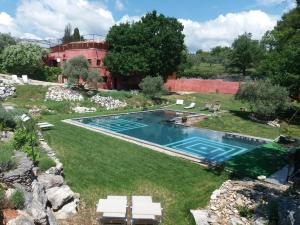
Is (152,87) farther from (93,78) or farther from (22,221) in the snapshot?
(22,221)

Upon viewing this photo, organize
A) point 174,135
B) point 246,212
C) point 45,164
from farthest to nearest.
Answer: point 174,135, point 45,164, point 246,212

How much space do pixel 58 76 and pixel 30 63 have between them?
4178 millimetres

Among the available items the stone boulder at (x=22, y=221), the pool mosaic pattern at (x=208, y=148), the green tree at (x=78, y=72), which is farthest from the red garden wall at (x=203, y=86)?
the stone boulder at (x=22, y=221)

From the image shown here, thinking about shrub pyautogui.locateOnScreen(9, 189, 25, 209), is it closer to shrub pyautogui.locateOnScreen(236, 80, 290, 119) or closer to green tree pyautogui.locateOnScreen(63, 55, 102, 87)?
shrub pyautogui.locateOnScreen(236, 80, 290, 119)

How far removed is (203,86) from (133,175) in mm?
34327

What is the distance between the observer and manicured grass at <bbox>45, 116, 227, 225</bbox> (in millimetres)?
10641

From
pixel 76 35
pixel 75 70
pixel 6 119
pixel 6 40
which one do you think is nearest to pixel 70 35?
pixel 76 35

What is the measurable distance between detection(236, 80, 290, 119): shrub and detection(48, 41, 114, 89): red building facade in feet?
60.2

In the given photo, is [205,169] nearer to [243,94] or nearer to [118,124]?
[118,124]

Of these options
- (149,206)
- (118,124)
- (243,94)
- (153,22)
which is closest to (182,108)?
(243,94)

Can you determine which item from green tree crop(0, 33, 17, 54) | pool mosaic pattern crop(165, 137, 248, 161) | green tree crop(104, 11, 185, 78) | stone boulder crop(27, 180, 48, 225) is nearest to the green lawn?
pool mosaic pattern crop(165, 137, 248, 161)

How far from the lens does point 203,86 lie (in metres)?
45.2

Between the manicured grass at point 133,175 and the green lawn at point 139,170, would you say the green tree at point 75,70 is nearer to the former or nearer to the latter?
the green lawn at point 139,170

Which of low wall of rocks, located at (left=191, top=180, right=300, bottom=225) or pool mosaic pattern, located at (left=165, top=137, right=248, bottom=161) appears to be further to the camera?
pool mosaic pattern, located at (left=165, top=137, right=248, bottom=161)
